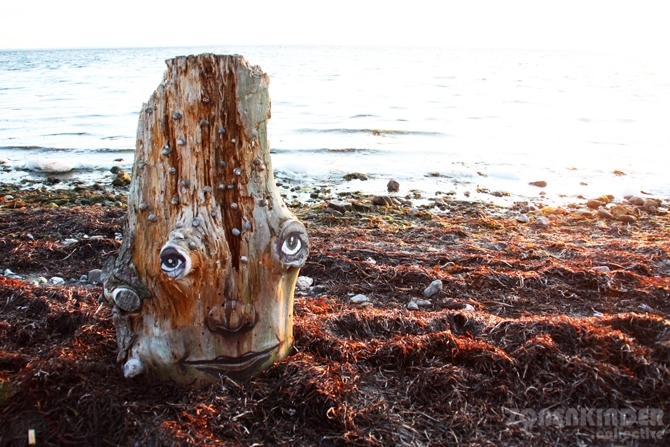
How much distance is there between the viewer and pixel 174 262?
116 inches

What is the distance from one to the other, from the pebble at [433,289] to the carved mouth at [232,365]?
245 centimetres

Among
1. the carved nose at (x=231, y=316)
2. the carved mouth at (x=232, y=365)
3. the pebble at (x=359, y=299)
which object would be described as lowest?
the pebble at (x=359, y=299)

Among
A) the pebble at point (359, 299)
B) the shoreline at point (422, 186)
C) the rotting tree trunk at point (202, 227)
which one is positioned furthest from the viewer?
the shoreline at point (422, 186)

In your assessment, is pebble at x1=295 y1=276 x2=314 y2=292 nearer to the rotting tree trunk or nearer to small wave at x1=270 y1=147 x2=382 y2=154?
the rotting tree trunk

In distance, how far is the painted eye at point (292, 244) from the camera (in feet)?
10.4

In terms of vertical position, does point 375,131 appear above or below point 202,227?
below

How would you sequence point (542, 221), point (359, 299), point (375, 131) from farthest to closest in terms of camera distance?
point (375, 131), point (542, 221), point (359, 299)

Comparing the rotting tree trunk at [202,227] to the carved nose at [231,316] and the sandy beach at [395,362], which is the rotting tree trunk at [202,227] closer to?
the carved nose at [231,316]

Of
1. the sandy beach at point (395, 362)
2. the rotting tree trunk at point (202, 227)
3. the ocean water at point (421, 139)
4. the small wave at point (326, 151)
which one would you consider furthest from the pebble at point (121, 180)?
the rotting tree trunk at point (202, 227)

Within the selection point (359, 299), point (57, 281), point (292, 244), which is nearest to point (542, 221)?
point (359, 299)

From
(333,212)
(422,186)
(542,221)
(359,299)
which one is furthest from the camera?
(422,186)

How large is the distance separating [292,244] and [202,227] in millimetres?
543

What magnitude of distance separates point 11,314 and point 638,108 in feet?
91.4

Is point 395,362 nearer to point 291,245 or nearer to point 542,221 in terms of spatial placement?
point 291,245
